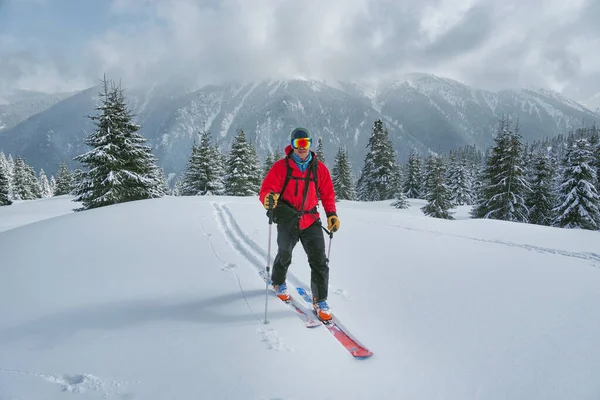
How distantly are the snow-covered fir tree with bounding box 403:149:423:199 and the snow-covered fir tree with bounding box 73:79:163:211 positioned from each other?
3916cm

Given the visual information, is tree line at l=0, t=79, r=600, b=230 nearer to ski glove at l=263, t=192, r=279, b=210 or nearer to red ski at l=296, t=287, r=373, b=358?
ski glove at l=263, t=192, r=279, b=210

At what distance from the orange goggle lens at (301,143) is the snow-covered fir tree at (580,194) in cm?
2933

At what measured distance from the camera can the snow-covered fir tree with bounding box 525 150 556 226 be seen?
1118 inches

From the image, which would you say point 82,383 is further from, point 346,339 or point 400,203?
point 400,203

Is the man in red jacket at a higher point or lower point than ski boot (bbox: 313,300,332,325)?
higher

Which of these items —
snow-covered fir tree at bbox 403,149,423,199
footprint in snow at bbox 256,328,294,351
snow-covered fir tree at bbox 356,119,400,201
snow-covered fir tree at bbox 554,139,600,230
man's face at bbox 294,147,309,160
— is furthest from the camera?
snow-covered fir tree at bbox 403,149,423,199

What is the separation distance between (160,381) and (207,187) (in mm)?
32957

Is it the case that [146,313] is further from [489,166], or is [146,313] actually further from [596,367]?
[489,166]

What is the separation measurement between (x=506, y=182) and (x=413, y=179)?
23.0 metres

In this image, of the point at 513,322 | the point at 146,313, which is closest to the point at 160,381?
the point at 146,313

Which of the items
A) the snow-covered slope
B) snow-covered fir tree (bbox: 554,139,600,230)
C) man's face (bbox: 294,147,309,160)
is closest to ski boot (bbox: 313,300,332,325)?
the snow-covered slope

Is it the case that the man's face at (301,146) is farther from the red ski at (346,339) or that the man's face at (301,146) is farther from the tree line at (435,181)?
the tree line at (435,181)

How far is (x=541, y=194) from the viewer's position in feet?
94.2

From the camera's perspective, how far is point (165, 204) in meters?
12.5
